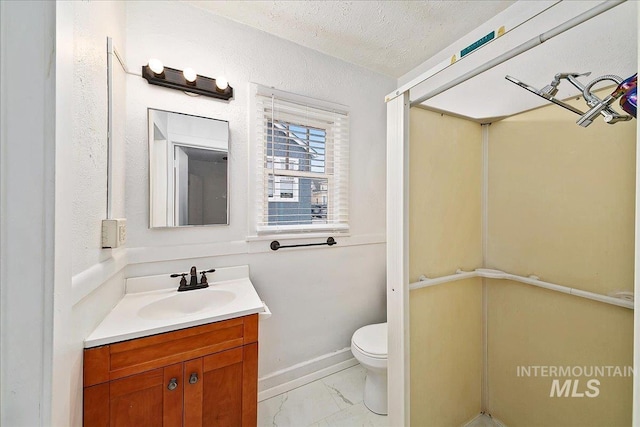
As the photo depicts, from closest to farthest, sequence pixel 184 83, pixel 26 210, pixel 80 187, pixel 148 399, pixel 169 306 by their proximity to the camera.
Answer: pixel 26 210, pixel 80 187, pixel 148 399, pixel 169 306, pixel 184 83

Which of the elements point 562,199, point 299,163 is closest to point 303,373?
point 299,163

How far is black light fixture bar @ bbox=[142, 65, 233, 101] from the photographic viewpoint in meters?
1.30

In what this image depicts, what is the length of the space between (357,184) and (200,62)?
138cm

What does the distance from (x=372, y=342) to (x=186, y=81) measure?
2.00 m

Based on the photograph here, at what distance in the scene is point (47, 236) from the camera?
0.54 meters

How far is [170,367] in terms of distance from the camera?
95 cm

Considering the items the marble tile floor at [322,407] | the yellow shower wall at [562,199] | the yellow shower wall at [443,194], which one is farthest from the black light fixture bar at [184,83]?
the marble tile floor at [322,407]

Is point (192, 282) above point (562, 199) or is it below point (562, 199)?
below

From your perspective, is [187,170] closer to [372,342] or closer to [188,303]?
[188,303]

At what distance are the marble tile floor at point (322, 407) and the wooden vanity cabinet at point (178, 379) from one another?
455mm

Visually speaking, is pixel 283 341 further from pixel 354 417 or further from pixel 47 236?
pixel 47 236

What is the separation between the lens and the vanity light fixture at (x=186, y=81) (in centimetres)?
129

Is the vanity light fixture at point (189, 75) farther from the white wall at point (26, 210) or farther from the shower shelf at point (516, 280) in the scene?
the shower shelf at point (516, 280)

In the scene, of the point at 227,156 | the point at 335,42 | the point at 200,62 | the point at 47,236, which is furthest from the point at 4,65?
the point at 335,42
